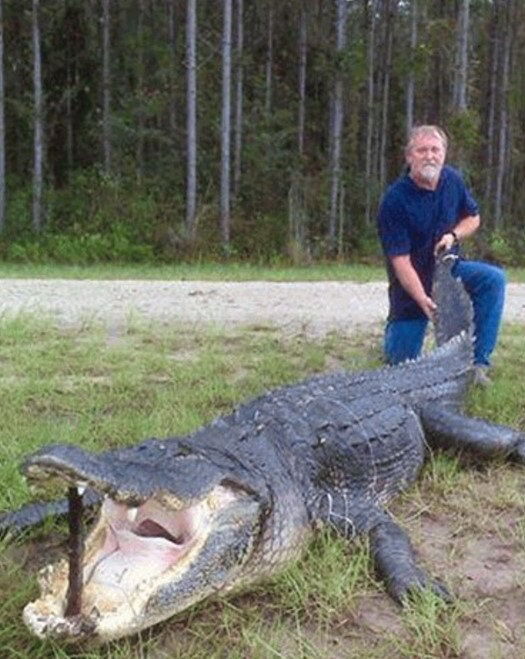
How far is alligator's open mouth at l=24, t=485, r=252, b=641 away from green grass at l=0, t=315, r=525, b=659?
0.44 feet

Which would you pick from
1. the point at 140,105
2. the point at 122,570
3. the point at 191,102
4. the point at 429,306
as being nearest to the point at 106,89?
the point at 140,105

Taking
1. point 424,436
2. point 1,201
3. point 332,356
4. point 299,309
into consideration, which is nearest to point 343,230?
point 1,201

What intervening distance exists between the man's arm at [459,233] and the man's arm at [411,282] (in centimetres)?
18

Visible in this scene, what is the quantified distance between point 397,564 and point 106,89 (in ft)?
64.8

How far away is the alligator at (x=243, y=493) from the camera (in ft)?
6.40

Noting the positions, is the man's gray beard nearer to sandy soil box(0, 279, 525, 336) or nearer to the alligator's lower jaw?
sandy soil box(0, 279, 525, 336)

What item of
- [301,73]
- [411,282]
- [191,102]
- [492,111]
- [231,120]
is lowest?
[411,282]

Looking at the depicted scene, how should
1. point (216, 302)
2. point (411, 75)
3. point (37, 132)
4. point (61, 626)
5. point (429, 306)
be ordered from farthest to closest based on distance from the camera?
point (411, 75)
point (37, 132)
point (216, 302)
point (429, 306)
point (61, 626)

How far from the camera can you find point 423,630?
2176 mm

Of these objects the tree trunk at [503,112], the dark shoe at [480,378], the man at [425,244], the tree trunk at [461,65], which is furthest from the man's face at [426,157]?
the tree trunk at [503,112]

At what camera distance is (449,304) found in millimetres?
4625

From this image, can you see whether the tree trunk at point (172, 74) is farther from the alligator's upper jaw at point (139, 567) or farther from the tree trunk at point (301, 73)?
the alligator's upper jaw at point (139, 567)

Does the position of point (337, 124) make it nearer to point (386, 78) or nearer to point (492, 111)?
point (386, 78)

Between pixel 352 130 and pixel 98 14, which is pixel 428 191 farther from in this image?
pixel 352 130
